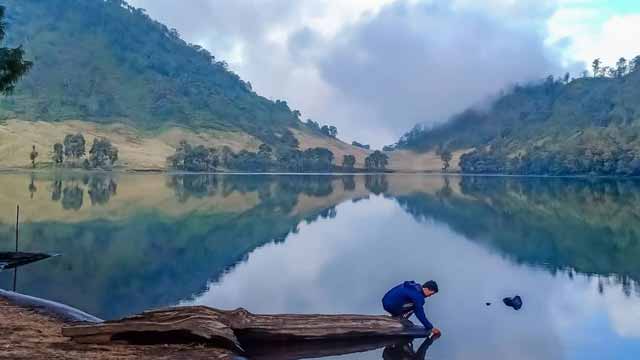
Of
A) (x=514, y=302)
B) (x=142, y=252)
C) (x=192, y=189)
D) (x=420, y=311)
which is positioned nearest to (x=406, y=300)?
(x=420, y=311)

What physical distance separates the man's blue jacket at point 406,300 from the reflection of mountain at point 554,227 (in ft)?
58.9

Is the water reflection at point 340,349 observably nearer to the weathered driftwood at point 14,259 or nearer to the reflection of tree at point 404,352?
the reflection of tree at point 404,352

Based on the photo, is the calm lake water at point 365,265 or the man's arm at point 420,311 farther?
the calm lake water at point 365,265

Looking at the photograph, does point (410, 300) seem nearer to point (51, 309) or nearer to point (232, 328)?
point (232, 328)

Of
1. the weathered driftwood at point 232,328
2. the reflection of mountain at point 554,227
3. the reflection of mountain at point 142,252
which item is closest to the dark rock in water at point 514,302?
the weathered driftwood at point 232,328

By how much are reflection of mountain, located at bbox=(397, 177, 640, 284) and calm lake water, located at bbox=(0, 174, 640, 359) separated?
20 cm

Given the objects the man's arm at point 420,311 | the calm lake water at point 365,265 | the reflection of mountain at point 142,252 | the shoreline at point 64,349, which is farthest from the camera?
the reflection of mountain at point 142,252

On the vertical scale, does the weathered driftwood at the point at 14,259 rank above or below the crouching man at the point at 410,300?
below

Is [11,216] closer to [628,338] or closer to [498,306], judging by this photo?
[498,306]

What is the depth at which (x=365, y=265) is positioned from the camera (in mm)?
39406

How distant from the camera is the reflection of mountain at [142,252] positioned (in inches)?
1141

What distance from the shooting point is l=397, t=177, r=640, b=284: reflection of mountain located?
4316 cm

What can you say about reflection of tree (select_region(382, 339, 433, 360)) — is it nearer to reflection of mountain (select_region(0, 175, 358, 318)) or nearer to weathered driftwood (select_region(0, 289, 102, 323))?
weathered driftwood (select_region(0, 289, 102, 323))

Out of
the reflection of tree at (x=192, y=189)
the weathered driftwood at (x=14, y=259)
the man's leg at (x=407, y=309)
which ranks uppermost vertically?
the reflection of tree at (x=192, y=189)
